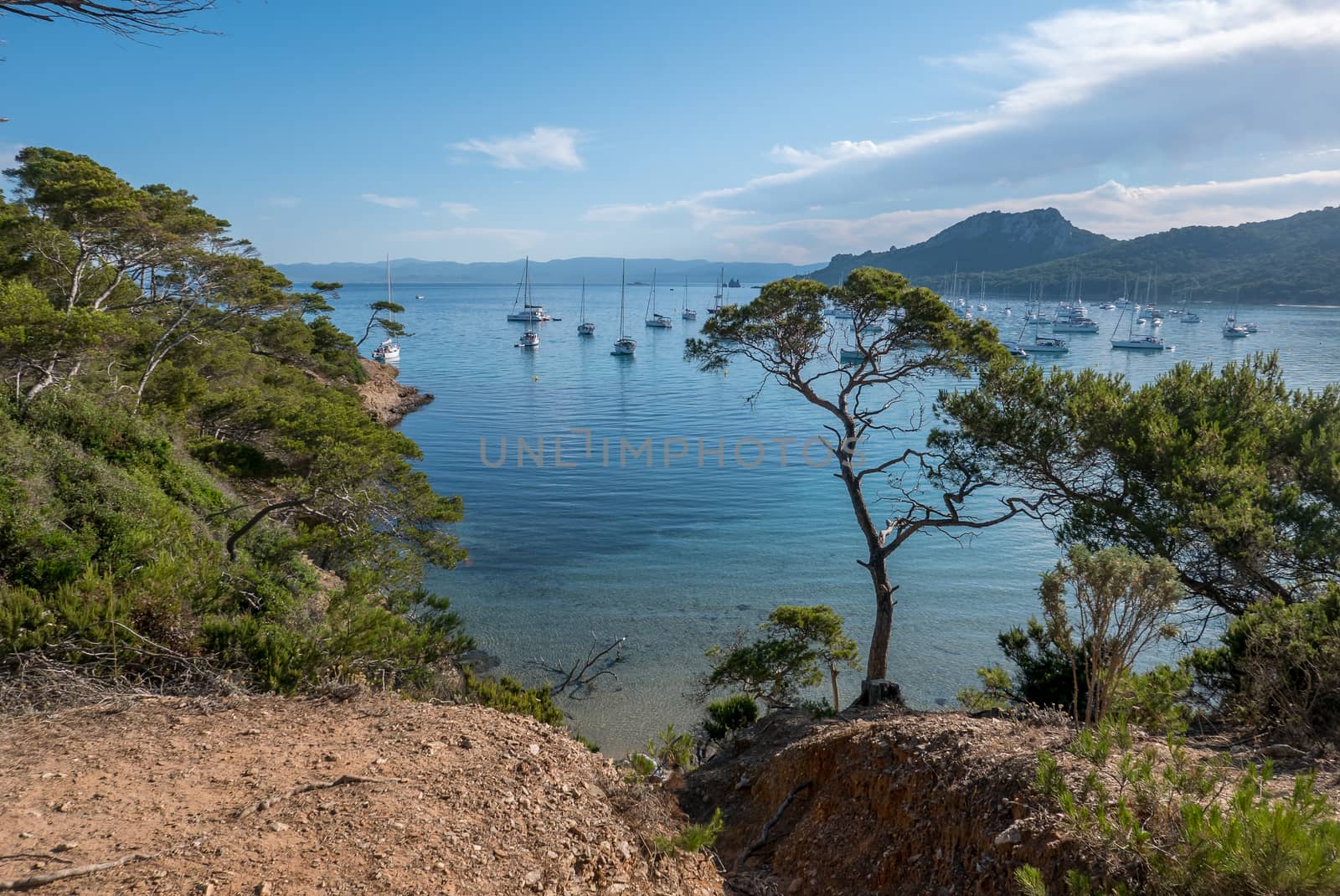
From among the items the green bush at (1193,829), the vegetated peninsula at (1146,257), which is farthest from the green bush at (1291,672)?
the vegetated peninsula at (1146,257)

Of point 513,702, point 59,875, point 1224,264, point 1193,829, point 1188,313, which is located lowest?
point 513,702

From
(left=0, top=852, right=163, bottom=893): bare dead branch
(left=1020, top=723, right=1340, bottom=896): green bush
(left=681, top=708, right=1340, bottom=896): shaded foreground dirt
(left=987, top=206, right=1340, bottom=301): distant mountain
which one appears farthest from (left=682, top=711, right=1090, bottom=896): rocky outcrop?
(left=987, top=206, right=1340, bottom=301): distant mountain

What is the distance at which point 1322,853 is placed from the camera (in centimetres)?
307

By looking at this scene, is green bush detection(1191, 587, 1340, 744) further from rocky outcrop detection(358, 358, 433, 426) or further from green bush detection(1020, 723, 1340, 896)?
rocky outcrop detection(358, 358, 433, 426)

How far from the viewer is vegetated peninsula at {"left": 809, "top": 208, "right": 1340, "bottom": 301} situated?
11794 cm

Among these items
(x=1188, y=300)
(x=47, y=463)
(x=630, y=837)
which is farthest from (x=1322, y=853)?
(x=1188, y=300)

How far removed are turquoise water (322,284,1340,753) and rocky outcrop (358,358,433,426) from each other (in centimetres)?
155

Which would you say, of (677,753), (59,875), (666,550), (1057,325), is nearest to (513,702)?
(677,753)

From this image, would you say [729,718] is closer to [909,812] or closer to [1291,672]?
[909,812]

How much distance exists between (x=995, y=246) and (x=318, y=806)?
20379 centimetres

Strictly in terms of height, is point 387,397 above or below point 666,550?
above

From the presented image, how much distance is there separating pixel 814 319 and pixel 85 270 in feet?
54.9

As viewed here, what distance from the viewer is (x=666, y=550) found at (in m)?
24.3

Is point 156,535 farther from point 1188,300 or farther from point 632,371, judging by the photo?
point 1188,300
